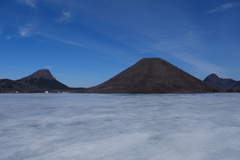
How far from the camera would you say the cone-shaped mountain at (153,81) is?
78250 millimetres

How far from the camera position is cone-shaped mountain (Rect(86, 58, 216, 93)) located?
78.2 metres

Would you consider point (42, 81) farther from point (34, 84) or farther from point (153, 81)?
point (153, 81)

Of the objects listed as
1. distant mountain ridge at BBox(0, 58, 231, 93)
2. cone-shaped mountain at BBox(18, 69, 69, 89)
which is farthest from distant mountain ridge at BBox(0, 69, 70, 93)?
distant mountain ridge at BBox(0, 58, 231, 93)

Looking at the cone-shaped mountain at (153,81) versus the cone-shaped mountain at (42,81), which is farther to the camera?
the cone-shaped mountain at (42,81)

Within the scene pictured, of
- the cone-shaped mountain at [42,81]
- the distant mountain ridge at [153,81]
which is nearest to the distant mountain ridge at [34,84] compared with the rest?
the cone-shaped mountain at [42,81]

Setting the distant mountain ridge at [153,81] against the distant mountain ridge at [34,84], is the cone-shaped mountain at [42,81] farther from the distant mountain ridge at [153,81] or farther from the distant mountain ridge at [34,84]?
the distant mountain ridge at [153,81]

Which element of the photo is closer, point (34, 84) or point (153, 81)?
point (153, 81)

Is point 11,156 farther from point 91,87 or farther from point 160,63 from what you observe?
point 160,63

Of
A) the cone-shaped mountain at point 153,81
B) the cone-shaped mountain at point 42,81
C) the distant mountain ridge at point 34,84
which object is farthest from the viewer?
the cone-shaped mountain at point 42,81

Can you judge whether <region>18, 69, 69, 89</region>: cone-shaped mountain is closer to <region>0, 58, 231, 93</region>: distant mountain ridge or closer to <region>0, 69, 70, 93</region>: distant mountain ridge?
<region>0, 69, 70, 93</region>: distant mountain ridge

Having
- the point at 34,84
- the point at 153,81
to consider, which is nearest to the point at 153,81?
the point at 153,81

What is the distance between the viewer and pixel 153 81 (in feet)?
271

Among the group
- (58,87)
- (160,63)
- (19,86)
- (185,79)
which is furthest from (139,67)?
(58,87)

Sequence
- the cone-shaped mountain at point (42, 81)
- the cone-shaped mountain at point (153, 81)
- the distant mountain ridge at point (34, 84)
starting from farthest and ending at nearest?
the cone-shaped mountain at point (42, 81) → the distant mountain ridge at point (34, 84) → the cone-shaped mountain at point (153, 81)
